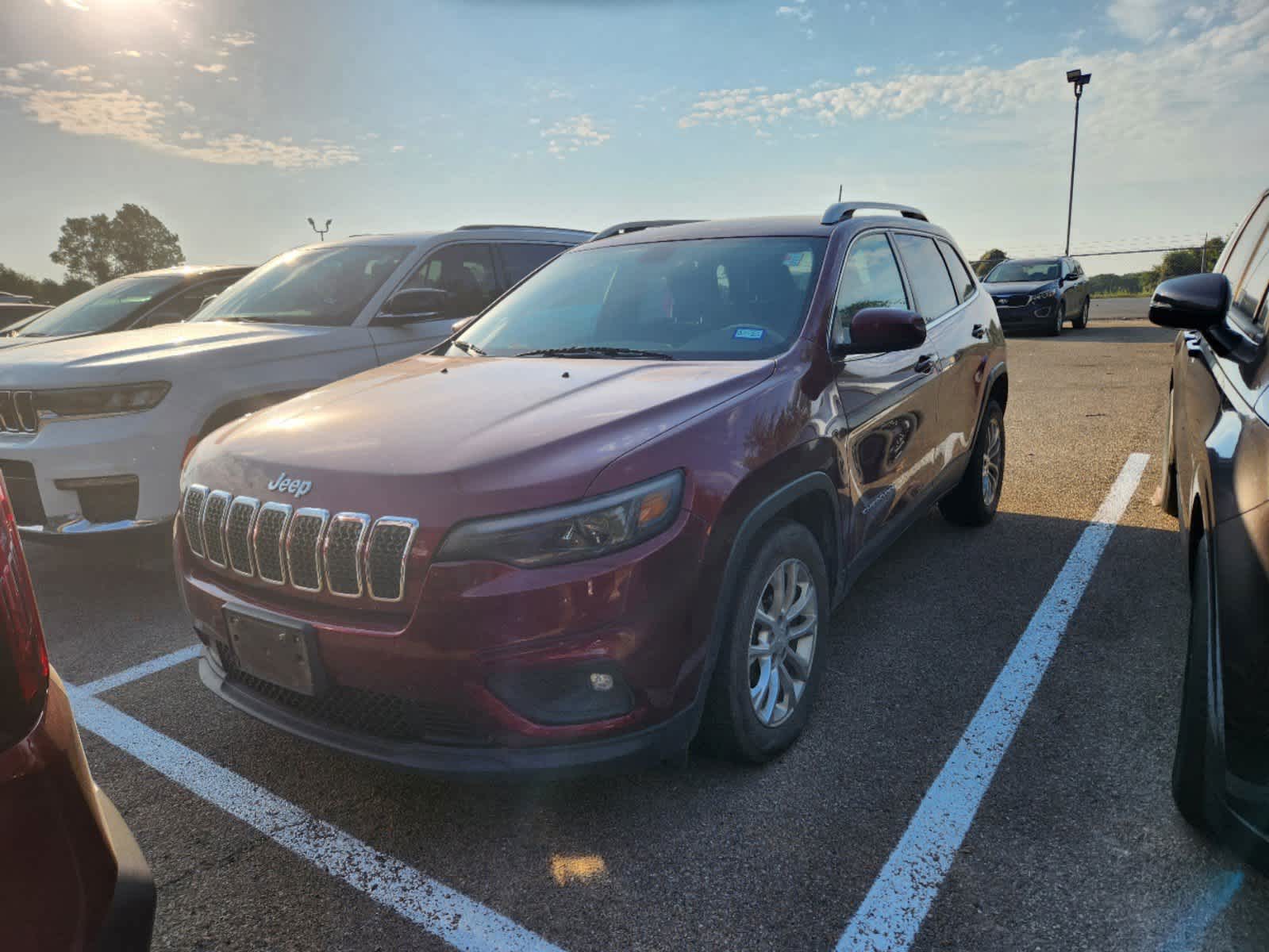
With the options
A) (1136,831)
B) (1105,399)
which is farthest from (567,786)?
(1105,399)

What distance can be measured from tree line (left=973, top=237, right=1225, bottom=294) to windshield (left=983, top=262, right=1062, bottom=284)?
2.30 m

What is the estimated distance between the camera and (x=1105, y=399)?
29.9ft

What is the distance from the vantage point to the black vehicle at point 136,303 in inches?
253

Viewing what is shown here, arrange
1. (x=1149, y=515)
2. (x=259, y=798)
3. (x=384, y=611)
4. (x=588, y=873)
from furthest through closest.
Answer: (x=1149, y=515)
(x=259, y=798)
(x=588, y=873)
(x=384, y=611)

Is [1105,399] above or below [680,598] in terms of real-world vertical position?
below

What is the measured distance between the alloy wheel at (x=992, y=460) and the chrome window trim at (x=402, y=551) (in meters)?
3.64

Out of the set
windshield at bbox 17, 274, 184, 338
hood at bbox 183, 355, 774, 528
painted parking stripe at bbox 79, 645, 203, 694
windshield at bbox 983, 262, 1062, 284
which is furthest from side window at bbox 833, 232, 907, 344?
windshield at bbox 983, 262, 1062, 284

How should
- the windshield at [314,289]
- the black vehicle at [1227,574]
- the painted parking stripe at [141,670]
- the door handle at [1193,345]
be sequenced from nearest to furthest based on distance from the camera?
the black vehicle at [1227,574], the door handle at [1193,345], the painted parking stripe at [141,670], the windshield at [314,289]

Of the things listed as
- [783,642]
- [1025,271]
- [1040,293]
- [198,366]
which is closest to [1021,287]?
[1040,293]

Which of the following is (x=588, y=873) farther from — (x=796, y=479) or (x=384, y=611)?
(x=796, y=479)

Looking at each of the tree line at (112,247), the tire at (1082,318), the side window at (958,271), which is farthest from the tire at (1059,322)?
the tree line at (112,247)

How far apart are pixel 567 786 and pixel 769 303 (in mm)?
1810

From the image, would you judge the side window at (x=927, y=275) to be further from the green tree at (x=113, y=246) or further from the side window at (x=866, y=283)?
the green tree at (x=113, y=246)

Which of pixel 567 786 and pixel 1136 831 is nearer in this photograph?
pixel 1136 831
